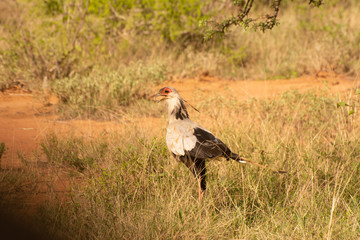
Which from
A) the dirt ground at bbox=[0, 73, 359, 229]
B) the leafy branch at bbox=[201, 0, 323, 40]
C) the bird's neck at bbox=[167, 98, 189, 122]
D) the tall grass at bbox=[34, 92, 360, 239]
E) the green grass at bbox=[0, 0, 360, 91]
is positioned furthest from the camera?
the green grass at bbox=[0, 0, 360, 91]

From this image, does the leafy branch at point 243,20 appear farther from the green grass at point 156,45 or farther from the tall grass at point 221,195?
the green grass at point 156,45

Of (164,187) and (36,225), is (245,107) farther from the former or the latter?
(36,225)

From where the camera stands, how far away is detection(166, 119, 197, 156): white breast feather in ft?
10.1

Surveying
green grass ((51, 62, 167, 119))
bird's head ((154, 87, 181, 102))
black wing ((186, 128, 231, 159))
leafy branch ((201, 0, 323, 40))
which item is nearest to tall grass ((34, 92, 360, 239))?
black wing ((186, 128, 231, 159))

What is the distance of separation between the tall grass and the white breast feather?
37 cm

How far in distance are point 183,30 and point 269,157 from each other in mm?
6717

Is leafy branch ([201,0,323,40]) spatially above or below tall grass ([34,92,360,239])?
above

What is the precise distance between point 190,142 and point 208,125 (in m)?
2.21

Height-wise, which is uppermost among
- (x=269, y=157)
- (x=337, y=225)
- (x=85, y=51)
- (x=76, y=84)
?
(x=85, y=51)

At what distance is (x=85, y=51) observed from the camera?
9586 millimetres

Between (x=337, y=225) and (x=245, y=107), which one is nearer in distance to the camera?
(x=337, y=225)

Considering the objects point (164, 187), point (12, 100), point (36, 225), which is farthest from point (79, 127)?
point (36, 225)

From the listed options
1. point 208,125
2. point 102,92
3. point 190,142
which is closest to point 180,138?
point 190,142

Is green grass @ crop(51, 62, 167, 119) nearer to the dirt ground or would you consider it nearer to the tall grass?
the dirt ground
